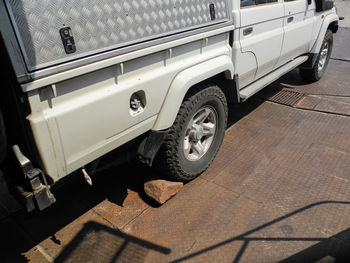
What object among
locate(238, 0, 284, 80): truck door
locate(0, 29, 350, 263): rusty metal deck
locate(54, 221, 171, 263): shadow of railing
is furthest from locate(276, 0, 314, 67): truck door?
locate(54, 221, 171, 263): shadow of railing

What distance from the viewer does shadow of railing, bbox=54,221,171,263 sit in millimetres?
2285

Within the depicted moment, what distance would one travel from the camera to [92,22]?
68.6 inches

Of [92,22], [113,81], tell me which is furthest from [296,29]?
[92,22]

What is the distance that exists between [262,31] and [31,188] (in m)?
2.89

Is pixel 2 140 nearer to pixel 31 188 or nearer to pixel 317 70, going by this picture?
pixel 31 188

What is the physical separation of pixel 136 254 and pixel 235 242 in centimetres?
79

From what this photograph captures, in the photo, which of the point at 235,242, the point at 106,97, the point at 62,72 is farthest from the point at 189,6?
the point at 235,242

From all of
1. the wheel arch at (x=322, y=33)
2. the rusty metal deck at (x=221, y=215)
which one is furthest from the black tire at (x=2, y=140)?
the wheel arch at (x=322, y=33)

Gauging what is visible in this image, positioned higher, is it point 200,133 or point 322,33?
point 322,33

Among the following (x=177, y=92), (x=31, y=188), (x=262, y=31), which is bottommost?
(x=31, y=188)

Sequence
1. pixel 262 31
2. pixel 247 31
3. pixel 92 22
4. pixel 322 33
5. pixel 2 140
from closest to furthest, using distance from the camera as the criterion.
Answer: pixel 2 140 → pixel 92 22 → pixel 247 31 → pixel 262 31 → pixel 322 33

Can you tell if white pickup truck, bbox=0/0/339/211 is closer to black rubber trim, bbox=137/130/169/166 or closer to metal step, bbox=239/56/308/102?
black rubber trim, bbox=137/130/169/166

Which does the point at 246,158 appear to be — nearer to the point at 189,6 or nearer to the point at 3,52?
the point at 189,6

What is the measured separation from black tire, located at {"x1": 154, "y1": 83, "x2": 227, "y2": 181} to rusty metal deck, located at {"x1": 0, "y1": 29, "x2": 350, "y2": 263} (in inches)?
7.6
